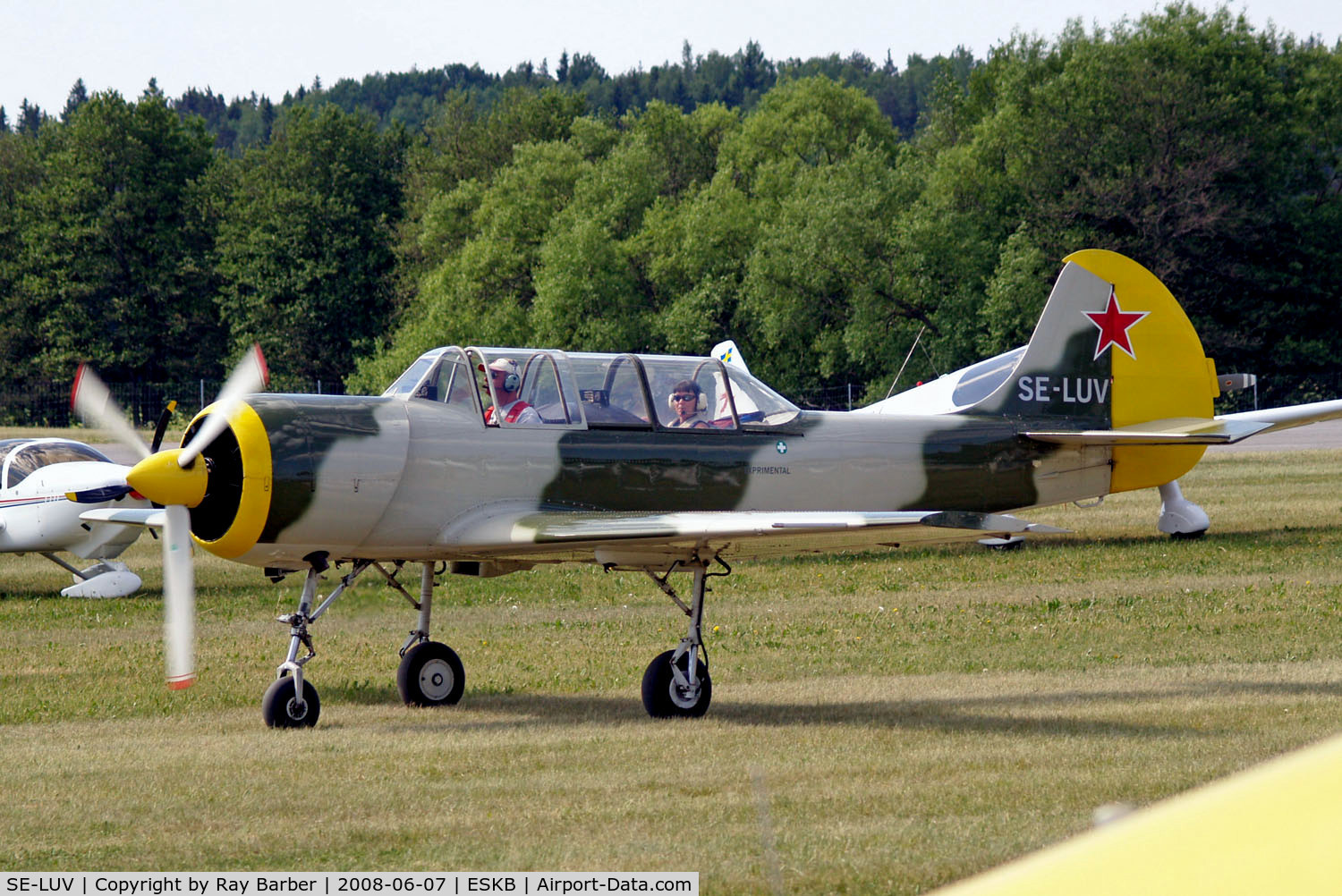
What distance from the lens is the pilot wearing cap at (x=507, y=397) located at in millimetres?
9672

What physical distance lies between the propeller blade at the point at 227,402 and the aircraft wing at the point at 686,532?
1.58 meters

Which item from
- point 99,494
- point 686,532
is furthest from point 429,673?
point 99,494

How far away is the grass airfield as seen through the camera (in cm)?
618

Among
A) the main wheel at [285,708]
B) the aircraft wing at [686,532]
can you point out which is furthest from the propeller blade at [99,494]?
the aircraft wing at [686,532]

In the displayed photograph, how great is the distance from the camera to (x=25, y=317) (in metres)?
64.9

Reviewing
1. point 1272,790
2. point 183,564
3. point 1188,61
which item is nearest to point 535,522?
point 183,564

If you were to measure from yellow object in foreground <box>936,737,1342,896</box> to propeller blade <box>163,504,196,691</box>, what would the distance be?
23.3 ft

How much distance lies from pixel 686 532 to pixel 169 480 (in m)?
3.16

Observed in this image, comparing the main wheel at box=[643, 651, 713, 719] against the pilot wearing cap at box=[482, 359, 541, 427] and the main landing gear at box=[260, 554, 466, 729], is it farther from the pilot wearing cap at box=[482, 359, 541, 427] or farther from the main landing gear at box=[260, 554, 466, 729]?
the pilot wearing cap at box=[482, 359, 541, 427]

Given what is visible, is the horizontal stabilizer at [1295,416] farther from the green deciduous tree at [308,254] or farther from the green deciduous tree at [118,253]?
the green deciduous tree at [118,253]

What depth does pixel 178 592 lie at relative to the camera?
8484 millimetres

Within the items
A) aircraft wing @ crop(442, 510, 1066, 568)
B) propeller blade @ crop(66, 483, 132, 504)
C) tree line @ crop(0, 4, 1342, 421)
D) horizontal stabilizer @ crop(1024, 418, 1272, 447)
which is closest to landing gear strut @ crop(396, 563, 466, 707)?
aircraft wing @ crop(442, 510, 1066, 568)

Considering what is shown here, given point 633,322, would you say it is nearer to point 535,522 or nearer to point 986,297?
point 986,297

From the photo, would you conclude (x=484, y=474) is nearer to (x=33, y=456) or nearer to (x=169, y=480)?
(x=169, y=480)
